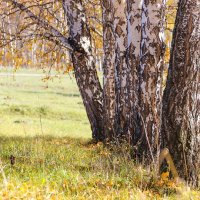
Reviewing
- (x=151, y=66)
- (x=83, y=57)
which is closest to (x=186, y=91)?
(x=151, y=66)

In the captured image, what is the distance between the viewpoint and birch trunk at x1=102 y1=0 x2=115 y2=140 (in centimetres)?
886

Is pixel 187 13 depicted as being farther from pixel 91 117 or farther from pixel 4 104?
pixel 4 104

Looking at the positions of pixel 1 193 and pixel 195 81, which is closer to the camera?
pixel 1 193

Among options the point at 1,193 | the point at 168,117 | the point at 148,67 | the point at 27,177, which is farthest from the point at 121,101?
the point at 1,193

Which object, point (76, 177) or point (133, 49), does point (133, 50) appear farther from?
point (76, 177)

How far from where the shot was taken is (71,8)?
29.8 feet

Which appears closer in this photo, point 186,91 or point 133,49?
point 186,91

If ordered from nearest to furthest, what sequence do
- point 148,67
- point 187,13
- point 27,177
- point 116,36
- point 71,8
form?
point 27,177 < point 187,13 < point 148,67 < point 116,36 < point 71,8

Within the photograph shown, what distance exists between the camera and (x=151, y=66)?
639cm

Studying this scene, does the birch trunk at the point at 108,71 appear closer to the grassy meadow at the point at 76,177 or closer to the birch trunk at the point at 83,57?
the birch trunk at the point at 83,57

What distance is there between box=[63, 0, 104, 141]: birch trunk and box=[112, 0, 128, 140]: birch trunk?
39.5 inches

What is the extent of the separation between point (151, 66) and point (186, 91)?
1.25 metres

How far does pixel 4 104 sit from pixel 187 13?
15.0 meters

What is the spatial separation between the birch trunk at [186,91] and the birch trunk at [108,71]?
3.59m
